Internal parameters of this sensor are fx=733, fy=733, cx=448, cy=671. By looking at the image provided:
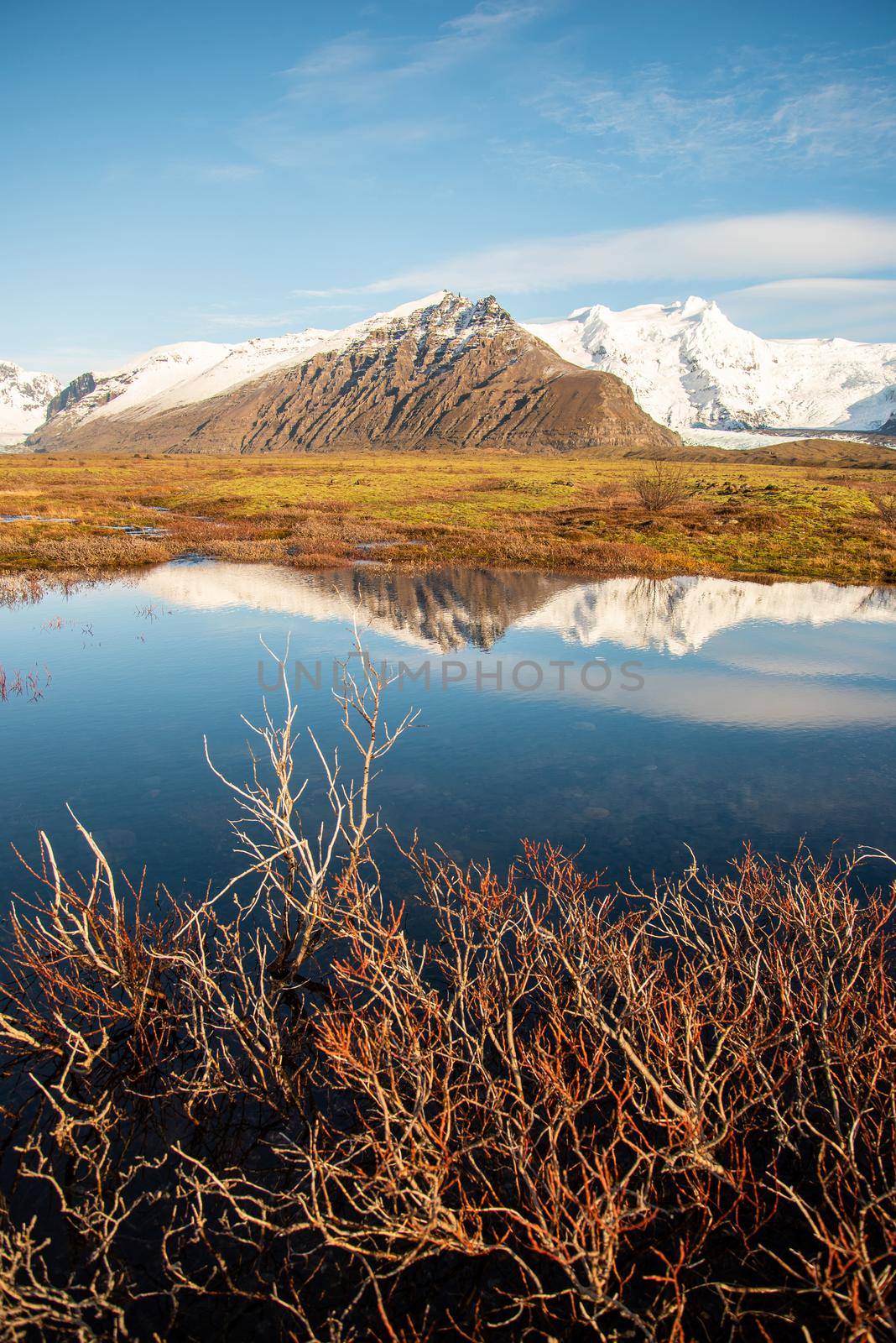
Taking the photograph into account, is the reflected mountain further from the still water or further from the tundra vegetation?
the tundra vegetation

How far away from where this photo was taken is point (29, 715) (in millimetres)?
22125

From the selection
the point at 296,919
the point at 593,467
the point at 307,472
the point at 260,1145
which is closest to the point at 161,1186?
the point at 260,1145

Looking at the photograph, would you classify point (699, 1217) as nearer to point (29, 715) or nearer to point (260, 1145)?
point (260, 1145)

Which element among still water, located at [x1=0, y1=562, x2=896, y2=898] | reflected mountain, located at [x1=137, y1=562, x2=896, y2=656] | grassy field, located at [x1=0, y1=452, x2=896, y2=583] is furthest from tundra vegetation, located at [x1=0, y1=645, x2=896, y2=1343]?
grassy field, located at [x1=0, y1=452, x2=896, y2=583]

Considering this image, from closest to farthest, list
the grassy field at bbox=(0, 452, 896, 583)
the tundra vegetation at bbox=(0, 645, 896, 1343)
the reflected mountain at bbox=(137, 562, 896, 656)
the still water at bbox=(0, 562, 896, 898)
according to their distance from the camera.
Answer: the tundra vegetation at bbox=(0, 645, 896, 1343)
the still water at bbox=(0, 562, 896, 898)
the reflected mountain at bbox=(137, 562, 896, 656)
the grassy field at bbox=(0, 452, 896, 583)

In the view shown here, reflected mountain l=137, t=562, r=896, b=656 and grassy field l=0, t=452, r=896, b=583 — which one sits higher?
grassy field l=0, t=452, r=896, b=583

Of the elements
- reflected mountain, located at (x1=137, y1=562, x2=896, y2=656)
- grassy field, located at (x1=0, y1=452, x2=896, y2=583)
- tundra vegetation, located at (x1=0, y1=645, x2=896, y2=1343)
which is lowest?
tundra vegetation, located at (x1=0, y1=645, x2=896, y2=1343)

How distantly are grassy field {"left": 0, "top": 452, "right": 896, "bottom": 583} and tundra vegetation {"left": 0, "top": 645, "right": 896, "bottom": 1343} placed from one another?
38.7 m

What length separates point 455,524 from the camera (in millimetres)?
63000

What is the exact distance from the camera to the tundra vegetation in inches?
233

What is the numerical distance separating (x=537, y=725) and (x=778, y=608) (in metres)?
20.9

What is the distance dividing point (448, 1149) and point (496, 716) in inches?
618

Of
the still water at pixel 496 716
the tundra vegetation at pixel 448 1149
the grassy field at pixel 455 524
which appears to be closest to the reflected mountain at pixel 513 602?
the still water at pixel 496 716

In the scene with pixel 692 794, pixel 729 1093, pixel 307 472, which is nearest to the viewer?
pixel 729 1093
